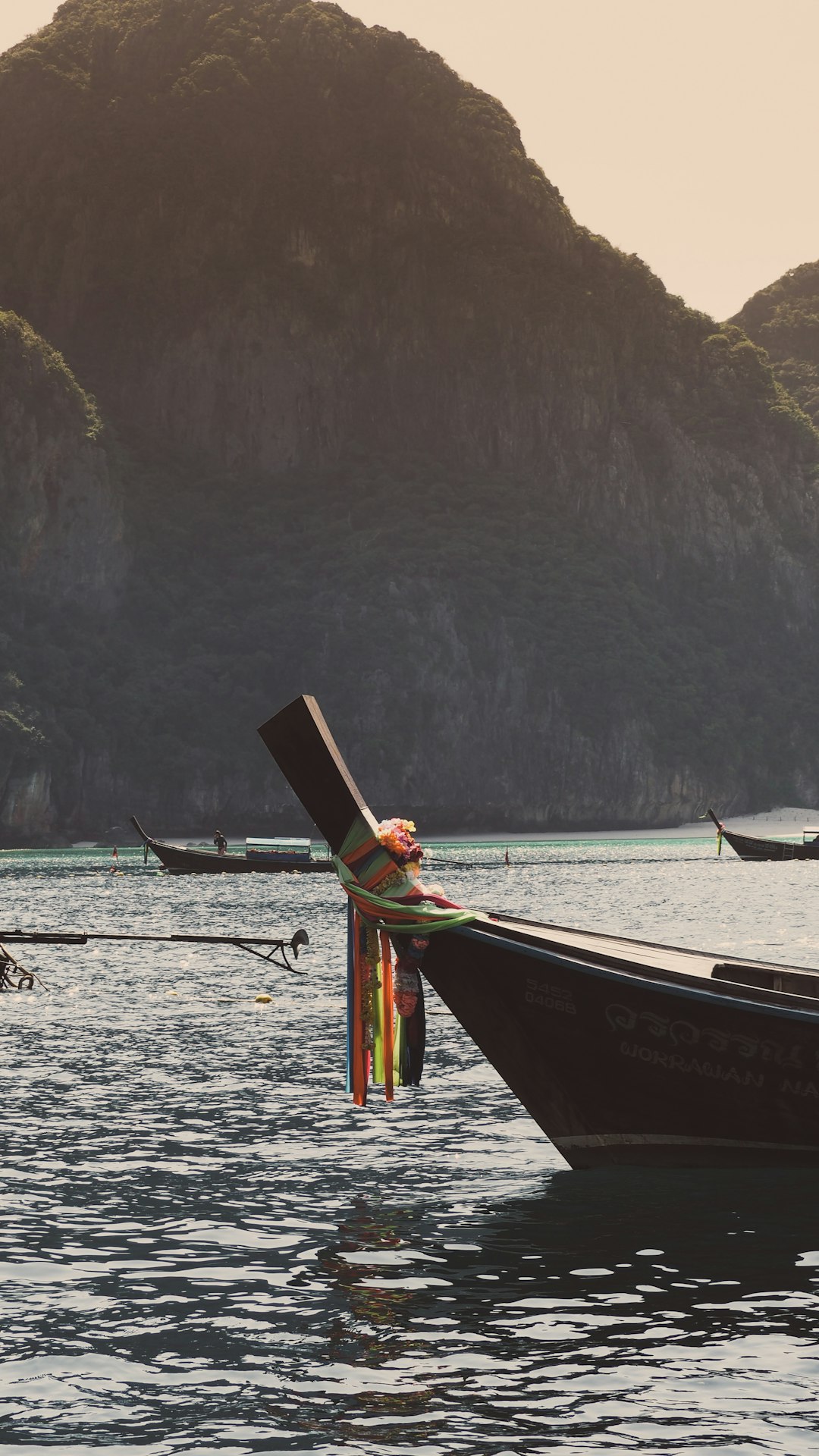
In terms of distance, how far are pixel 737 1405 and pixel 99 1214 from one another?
665 cm

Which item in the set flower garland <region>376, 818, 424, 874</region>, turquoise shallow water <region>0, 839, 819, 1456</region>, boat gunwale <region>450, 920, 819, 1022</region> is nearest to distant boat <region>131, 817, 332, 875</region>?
turquoise shallow water <region>0, 839, 819, 1456</region>

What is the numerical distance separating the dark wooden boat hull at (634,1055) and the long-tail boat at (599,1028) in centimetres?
1

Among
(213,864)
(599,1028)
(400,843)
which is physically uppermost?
(400,843)

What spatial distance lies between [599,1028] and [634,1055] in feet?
1.26

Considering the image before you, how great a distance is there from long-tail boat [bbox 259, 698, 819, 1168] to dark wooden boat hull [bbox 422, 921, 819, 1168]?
0.04 ft

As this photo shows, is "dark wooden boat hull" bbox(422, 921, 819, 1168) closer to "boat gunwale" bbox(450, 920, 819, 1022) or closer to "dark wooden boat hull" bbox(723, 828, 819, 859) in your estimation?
"boat gunwale" bbox(450, 920, 819, 1022)

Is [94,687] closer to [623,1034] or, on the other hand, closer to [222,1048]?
[222,1048]

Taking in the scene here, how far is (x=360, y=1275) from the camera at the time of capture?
11414 mm

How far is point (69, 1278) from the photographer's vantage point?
1145cm

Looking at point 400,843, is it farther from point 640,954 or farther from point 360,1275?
point 360,1275

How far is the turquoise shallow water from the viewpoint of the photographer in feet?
28.1

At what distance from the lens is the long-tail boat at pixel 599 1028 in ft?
43.7

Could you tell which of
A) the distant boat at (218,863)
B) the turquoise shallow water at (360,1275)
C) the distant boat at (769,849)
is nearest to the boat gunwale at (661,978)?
the turquoise shallow water at (360,1275)

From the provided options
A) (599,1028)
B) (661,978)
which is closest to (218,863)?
(599,1028)
